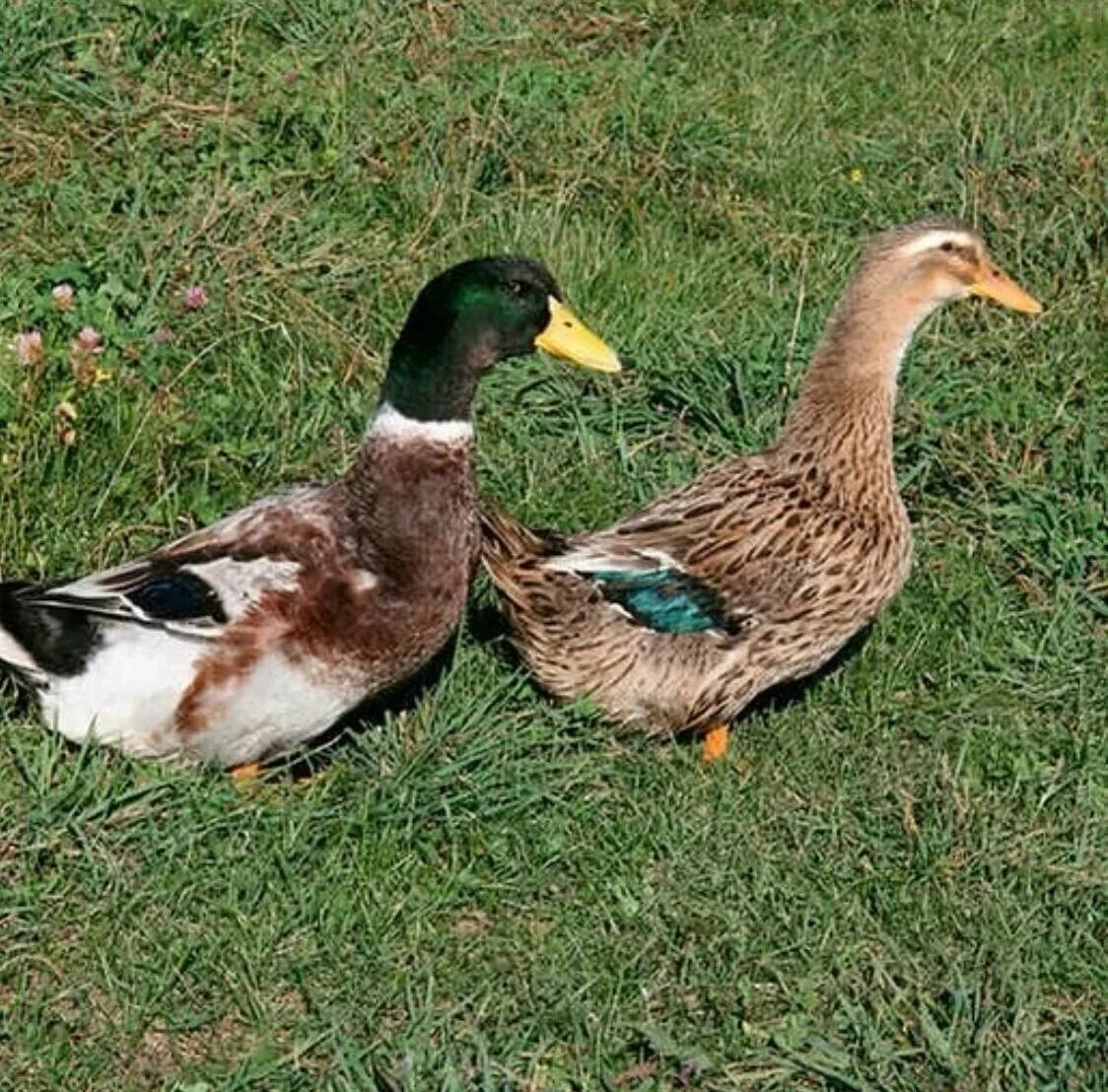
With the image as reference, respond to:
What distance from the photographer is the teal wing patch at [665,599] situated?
5676 millimetres

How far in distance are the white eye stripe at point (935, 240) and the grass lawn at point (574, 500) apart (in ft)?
2.41

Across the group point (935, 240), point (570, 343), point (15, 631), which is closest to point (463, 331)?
point (570, 343)

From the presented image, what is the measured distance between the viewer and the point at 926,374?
6.96m

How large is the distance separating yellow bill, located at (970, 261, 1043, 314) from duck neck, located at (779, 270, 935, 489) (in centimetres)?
19

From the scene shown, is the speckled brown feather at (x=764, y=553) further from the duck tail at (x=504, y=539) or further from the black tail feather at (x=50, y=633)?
the black tail feather at (x=50, y=633)

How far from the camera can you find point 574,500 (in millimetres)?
6469

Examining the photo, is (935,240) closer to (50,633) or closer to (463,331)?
(463,331)

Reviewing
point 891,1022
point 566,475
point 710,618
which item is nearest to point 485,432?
point 566,475

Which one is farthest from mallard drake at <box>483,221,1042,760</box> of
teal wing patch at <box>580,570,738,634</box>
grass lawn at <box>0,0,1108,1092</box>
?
grass lawn at <box>0,0,1108,1092</box>

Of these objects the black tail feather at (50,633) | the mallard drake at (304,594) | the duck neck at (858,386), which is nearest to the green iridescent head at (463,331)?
the mallard drake at (304,594)

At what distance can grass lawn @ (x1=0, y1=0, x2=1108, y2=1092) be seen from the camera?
4.71 meters

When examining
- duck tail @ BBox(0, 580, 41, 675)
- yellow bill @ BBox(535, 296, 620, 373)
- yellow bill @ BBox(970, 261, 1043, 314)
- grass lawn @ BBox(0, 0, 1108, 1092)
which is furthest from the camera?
yellow bill @ BBox(970, 261, 1043, 314)

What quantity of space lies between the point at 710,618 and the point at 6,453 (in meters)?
1.60

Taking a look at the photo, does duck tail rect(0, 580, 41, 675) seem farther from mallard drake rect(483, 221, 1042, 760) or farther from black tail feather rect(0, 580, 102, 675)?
mallard drake rect(483, 221, 1042, 760)
